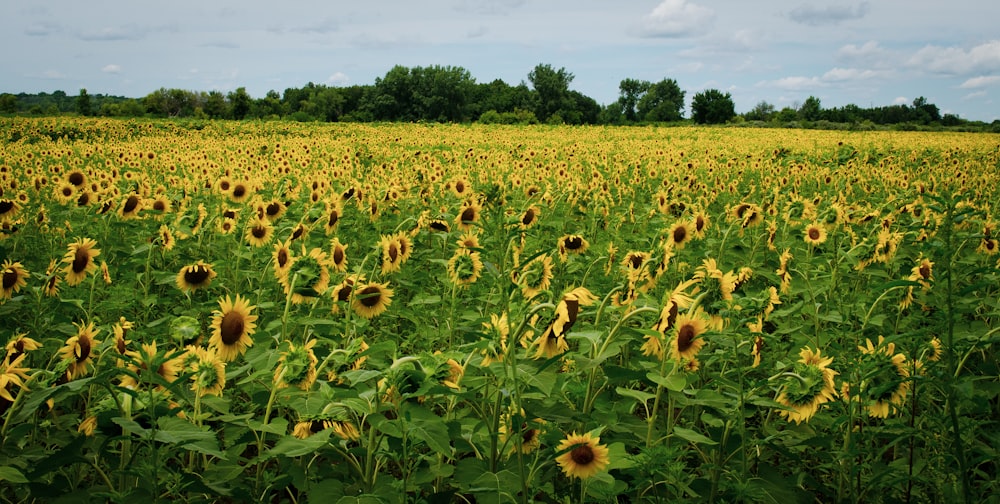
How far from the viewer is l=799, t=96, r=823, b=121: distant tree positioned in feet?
234

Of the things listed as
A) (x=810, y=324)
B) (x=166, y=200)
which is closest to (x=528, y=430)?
(x=810, y=324)

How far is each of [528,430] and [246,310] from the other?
1.28 meters

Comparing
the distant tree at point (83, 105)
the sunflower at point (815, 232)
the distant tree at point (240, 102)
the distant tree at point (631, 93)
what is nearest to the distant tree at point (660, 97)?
the distant tree at point (631, 93)

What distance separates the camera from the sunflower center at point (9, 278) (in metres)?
3.28

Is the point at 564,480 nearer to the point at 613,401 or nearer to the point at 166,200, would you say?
the point at 613,401

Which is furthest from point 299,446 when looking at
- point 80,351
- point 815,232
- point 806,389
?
point 815,232

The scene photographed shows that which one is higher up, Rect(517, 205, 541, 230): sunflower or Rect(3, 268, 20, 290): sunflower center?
Rect(517, 205, 541, 230): sunflower

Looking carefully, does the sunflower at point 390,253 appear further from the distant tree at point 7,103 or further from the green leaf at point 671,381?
the distant tree at point 7,103

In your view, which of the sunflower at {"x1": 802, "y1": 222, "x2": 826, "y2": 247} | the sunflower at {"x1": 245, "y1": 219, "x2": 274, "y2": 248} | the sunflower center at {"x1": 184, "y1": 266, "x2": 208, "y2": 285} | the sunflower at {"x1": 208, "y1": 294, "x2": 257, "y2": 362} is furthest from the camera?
the sunflower at {"x1": 802, "y1": 222, "x2": 826, "y2": 247}

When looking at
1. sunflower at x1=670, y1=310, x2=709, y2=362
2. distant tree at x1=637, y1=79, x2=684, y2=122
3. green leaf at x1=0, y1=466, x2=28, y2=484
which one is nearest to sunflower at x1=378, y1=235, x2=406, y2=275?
sunflower at x1=670, y1=310, x2=709, y2=362

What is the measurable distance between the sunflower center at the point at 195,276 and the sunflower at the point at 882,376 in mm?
3261

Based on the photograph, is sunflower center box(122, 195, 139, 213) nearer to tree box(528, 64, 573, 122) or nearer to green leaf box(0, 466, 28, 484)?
green leaf box(0, 466, 28, 484)

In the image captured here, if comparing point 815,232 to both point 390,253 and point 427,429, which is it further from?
point 427,429

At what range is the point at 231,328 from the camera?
252cm
